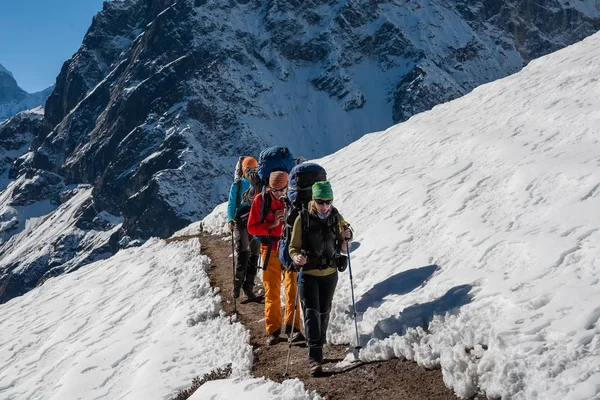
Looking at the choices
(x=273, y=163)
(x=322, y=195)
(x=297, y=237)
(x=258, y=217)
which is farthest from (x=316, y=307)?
(x=273, y=163)

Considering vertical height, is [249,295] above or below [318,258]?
below

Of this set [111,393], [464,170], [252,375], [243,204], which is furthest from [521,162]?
[111,393]

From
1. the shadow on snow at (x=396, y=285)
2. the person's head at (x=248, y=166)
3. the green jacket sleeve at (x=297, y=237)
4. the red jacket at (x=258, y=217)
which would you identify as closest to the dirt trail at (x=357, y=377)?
the shadow on snow at (x=396, y=285)

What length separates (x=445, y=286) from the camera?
7059 millimetres

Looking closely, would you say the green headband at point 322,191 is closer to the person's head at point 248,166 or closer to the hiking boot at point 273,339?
the hiking boot at point 273,339

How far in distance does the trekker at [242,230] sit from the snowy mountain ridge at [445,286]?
0.80 meters

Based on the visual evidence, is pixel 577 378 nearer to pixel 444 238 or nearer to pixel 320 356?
pixel 320 356

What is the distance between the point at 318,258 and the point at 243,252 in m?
4.27

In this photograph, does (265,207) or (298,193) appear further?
(265,207)

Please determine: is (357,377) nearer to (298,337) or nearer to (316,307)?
(316,307)

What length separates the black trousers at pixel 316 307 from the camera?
676 cm

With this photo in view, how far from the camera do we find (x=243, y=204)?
10672 millimetres

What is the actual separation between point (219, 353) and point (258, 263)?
315 cm

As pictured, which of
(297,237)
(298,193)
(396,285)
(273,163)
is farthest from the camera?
(273,163)
